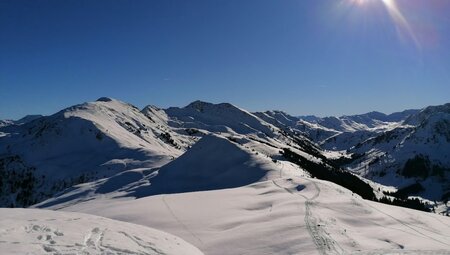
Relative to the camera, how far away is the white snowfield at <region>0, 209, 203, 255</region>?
17875mm

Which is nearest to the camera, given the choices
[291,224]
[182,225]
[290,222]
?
[291,224]

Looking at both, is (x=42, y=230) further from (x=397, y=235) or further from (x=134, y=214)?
(x=397, y=235)

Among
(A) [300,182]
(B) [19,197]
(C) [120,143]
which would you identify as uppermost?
(C) [120,143]

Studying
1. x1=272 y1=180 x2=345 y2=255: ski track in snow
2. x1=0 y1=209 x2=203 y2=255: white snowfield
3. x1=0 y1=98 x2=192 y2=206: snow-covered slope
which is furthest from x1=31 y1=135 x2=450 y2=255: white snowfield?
x1=0 y1=98 x2=192 y2=206: snow-covered slope

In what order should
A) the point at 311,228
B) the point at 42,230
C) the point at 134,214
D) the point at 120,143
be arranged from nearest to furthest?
the point at 42,230 → the point at 311,228 → the point at 134,214 → the point at 120,143

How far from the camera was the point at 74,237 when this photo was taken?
2020 centimetres

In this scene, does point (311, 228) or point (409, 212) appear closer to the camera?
point (311, 228)

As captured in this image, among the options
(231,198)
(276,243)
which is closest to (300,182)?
(231,198)

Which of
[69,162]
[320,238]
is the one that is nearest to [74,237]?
[320,238]

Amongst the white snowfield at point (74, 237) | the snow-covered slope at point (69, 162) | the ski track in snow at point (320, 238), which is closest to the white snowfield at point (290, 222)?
the ski track in snow at point (320, 238)

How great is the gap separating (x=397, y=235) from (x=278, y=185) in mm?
25664

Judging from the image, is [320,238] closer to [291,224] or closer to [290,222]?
[291,224]

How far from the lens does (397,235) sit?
94.6ft

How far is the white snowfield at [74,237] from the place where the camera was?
17.9 metres
